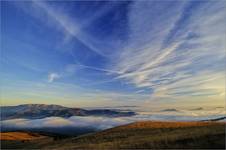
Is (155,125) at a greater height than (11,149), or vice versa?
(155,125)

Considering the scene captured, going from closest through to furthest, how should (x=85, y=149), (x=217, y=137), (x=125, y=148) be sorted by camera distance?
(x=217, y=137) < (x=125, y=148) < (x=85, y=149)

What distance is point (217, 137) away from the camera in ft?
120

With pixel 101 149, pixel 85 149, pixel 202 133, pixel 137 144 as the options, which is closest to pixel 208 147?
pixel 202 133

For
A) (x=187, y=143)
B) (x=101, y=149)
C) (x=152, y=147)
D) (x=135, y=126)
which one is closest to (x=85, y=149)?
(x=101, y=149)

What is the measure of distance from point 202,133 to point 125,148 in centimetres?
933

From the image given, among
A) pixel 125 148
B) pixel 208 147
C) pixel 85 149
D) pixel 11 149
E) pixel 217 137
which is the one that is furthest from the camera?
pixel 11 149

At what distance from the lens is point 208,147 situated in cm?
3428

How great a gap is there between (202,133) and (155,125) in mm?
19145

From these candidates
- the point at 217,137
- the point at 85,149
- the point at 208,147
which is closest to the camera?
the point at 208,147

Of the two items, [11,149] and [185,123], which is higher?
[185,123]

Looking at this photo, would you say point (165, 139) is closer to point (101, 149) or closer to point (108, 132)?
point (101, 149)

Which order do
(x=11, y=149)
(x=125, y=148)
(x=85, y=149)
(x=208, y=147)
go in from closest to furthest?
(x=208, y=147) < (x=125, y=148) < (x=85, y=149) < (x=11, y=149)

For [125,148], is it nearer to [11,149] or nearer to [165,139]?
[165,139]

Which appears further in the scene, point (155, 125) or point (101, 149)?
point (155, 125)
